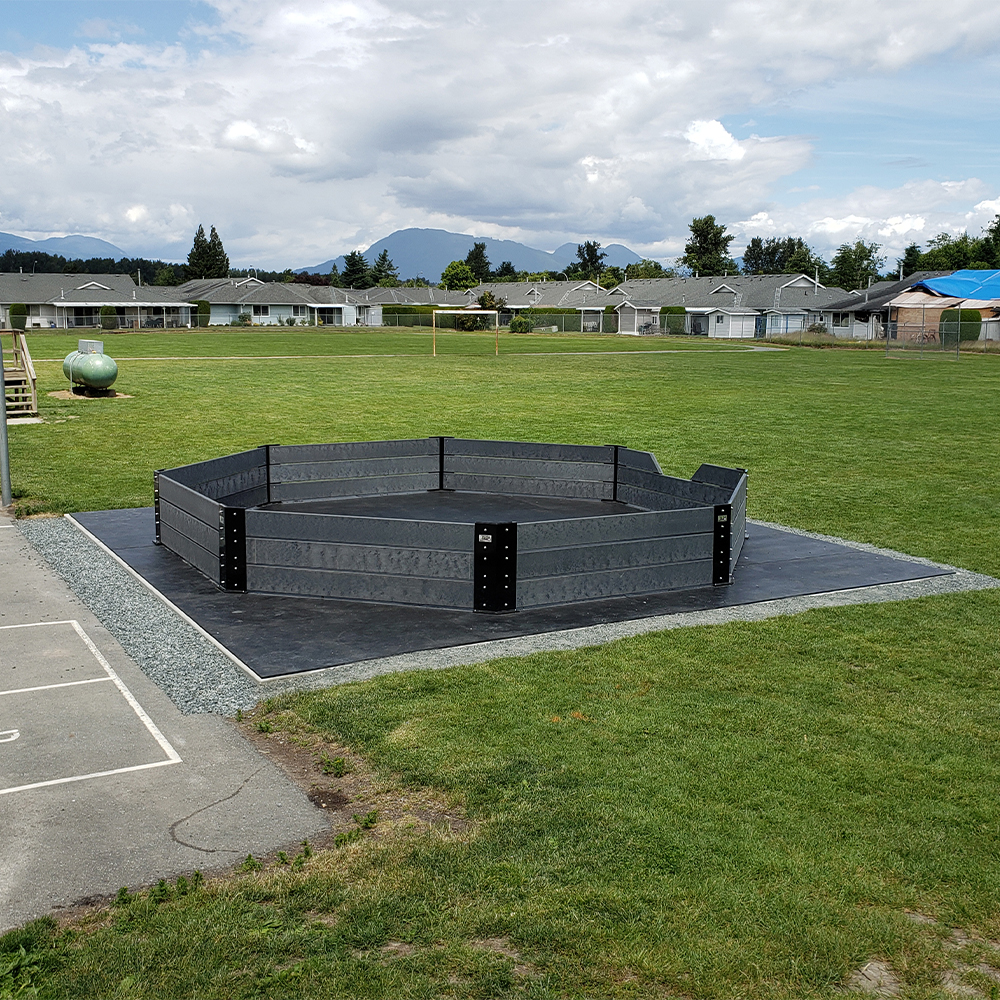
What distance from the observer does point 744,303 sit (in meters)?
98.6

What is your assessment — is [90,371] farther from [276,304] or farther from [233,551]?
[276,304]

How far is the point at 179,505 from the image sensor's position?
11.1 meters

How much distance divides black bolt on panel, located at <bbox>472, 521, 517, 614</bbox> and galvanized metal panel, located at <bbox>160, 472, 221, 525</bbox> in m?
2.67

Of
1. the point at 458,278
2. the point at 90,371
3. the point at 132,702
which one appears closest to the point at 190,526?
the point at 132,702

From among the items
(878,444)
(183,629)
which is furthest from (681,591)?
(878,444)

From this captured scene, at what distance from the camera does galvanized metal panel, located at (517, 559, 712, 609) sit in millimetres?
9594

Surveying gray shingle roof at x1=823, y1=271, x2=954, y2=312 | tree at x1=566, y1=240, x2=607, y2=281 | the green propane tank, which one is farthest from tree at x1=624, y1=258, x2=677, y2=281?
the green propane tank

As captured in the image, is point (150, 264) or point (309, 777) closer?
point (309, 777)

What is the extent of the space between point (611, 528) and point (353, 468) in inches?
247

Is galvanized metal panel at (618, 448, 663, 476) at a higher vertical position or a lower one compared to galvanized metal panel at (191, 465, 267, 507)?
higher

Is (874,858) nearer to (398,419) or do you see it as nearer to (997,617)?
(997,617)

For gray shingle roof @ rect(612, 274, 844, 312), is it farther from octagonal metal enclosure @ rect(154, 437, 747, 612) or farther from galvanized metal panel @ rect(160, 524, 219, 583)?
galvanized metal panel @ rect(160, 524, 219, 583)

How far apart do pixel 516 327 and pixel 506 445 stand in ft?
275

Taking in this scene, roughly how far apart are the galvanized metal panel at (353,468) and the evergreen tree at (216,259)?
136m
